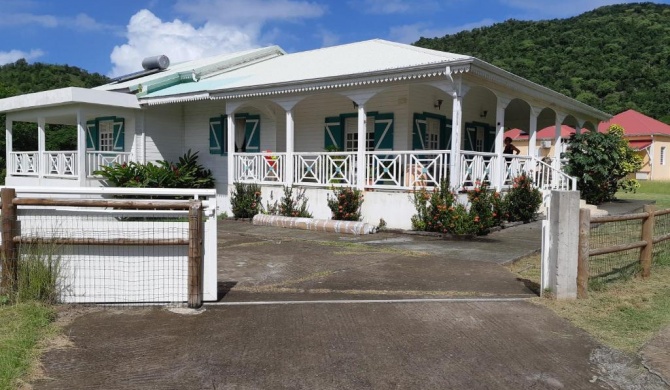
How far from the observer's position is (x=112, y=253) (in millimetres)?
5348

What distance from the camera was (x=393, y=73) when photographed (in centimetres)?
1165

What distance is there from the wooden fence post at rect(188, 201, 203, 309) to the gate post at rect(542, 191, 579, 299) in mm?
3818

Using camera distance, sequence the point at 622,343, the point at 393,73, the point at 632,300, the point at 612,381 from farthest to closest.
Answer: the point at 393,73 → the point at 632,300 → the point at 622,343 → the point at 612,381

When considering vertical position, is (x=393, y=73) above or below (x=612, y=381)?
above

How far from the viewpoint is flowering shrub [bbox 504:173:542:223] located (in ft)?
42.7

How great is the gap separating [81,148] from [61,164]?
1.95m

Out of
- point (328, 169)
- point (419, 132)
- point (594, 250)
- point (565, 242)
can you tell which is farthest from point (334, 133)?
point (565, 242)

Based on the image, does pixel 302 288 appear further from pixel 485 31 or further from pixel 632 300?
pixel 485 31

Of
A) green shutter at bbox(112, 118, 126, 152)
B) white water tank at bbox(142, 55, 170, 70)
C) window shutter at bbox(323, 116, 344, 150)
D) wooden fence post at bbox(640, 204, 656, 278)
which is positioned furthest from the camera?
white water tank at bbox(142, 55, 170, 70)

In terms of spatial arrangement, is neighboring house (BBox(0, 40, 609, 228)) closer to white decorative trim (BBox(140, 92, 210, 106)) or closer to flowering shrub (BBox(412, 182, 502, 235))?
white decorative trim (BBox(140, 92, 210, 106))

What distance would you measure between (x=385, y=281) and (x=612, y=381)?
3.38 meters

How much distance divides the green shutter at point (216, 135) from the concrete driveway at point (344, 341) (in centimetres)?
1095

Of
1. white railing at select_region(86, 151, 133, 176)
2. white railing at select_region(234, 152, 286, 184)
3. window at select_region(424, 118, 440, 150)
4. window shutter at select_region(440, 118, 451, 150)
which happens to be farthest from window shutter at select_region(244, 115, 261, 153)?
window shutter at select_region(440, 118, 451, 150)

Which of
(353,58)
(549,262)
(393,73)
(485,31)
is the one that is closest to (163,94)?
(353,58)
